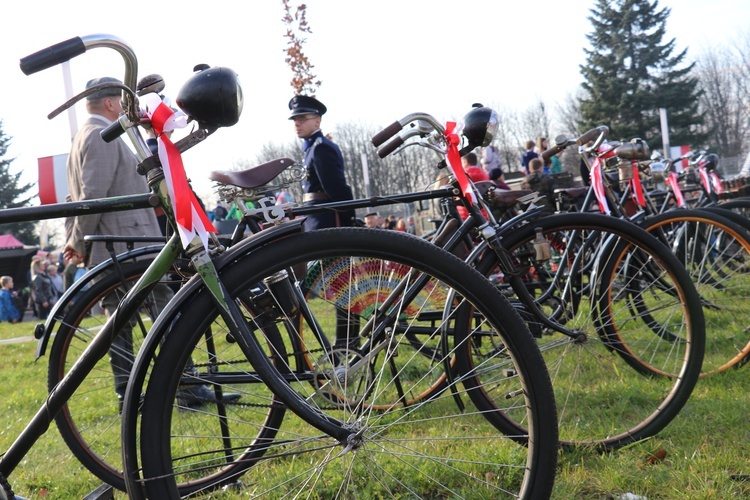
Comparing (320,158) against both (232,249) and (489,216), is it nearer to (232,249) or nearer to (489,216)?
(489,216)

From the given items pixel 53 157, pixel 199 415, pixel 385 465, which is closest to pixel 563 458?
pixel 385 465

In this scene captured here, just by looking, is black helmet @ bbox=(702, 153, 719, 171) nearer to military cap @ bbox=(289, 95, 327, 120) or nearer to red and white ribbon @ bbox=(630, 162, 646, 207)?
red and white ribbon @ bbox=(630, 162, 646, 207)

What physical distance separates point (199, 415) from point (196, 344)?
1087mm

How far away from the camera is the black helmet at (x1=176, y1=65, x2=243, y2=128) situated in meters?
1.69

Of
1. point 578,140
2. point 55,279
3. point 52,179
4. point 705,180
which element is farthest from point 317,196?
point 55,279

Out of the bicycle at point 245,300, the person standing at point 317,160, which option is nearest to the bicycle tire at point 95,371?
the bicycle at point 245,300

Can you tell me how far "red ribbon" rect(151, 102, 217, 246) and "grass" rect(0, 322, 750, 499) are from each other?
157cm

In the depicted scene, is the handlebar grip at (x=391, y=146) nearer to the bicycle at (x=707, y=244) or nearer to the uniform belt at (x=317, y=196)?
the bicycle at (x=707, y=244)

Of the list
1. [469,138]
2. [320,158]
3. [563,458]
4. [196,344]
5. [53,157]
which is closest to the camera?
[196,344]

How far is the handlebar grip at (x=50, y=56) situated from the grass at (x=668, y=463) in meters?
2.04

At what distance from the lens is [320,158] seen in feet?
15.8

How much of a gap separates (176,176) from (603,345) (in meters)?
2.07

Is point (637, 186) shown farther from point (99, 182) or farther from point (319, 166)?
point (99, 182)

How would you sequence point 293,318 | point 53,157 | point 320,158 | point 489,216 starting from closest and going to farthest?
point 293,318
point 489,216
point 53,157
point 320,158
